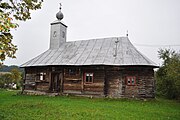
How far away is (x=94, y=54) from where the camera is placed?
65.8 ft

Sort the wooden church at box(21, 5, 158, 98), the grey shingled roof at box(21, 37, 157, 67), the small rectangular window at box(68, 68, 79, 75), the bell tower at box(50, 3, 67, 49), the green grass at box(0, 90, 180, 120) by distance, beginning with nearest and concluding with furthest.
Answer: the green grass at box(0, 90, 180, 120)
the wooden church at box(21, 5, 158, 98)
the grey shingled roof at box(21, 37, 157, 67)
the small rectangular window at box(68, 68, 79, 75)
the bell tower at box(50, 3, 67, 49)

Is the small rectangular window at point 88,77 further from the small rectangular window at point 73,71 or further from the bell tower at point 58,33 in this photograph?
the bell tower at point 58,33

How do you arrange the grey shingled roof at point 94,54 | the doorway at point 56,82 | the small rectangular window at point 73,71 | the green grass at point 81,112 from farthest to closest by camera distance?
1. the doorway at point 56,82
2. the small rectangular window at point 73,71
3. the grey shingled roof at point 94,54
4. the green grass at point 81,112

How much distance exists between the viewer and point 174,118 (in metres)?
9.20

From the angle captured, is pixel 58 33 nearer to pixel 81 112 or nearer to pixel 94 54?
pixel 94 54

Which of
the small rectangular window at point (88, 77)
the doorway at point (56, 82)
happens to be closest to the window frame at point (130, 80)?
the small rectangular window at point (88, 77)

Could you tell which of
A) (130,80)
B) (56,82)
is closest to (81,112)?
(130,80)

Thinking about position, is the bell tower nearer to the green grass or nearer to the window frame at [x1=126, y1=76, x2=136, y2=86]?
the window frame at [x1=126, y1=76, x2=136, y2=86]

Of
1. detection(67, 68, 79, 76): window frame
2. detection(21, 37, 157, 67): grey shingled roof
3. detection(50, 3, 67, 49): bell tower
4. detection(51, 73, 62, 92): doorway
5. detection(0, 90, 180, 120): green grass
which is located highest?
detection(50, 3, 67, 49): bell tower

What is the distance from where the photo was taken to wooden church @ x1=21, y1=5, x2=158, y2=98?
17406 mm

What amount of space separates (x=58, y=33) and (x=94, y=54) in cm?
706

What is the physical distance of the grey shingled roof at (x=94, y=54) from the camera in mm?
18000

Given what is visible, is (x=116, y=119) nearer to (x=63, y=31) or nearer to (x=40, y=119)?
(x=40, y=119)

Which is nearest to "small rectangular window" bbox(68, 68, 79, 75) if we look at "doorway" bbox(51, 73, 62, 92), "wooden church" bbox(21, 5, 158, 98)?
"wooden church" bbox(21, 5, 158, 98)
